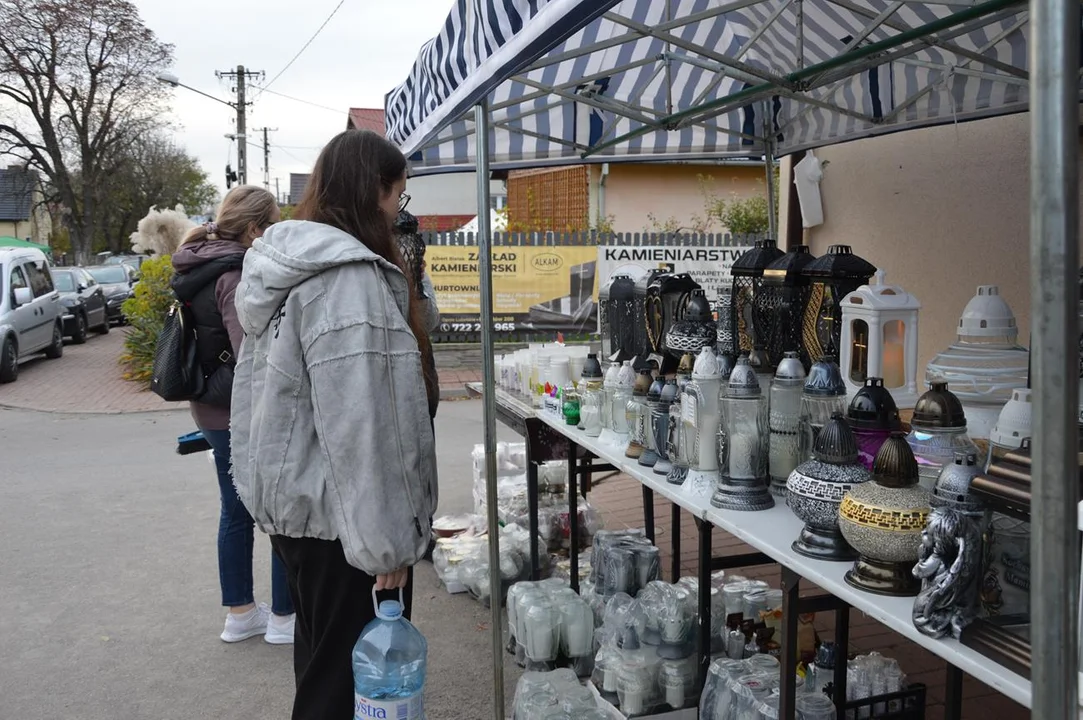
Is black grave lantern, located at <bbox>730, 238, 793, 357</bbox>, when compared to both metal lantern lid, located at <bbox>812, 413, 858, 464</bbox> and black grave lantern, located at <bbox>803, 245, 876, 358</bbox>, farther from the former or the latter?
metal lantern lid, located at <bbox>812, 413, 858, 464</bbox>

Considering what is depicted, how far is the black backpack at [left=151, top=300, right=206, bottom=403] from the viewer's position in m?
3.41

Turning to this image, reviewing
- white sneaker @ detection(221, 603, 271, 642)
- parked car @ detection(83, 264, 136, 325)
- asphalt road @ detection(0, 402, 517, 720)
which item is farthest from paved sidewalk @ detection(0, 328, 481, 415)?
parked car @ detection(83, 264, 136, 325)

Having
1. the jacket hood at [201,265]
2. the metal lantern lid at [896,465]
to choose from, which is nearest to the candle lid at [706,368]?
the metal lantern lid at [896,465]

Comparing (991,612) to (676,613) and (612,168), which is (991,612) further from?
(612,168)

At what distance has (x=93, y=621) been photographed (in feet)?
13.9

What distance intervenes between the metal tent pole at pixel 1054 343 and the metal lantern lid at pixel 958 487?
2.07 feet

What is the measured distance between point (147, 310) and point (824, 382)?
39.1ft

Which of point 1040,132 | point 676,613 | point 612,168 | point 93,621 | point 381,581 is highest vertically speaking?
point 612,168

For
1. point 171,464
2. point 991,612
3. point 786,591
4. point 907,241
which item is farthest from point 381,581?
point 171,464

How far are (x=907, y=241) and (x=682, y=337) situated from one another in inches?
166

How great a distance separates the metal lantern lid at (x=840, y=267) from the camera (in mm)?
2609

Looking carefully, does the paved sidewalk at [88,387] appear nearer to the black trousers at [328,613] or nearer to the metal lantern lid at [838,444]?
the black trousers at [328,613]

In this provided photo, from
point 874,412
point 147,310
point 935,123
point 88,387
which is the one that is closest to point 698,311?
point 874,412

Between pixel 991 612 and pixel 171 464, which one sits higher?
pixel 991 612
